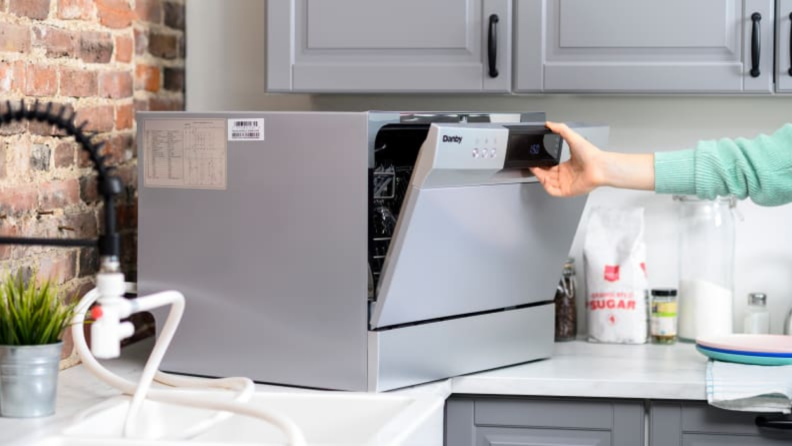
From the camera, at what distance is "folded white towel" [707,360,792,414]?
6.20 ft

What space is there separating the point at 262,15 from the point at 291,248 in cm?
89

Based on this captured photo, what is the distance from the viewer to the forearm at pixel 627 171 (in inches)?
77.3

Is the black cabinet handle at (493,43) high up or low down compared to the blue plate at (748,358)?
up

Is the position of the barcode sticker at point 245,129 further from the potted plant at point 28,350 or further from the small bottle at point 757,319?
the small bottle at point 757,319

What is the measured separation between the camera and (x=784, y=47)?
2090 millimetres

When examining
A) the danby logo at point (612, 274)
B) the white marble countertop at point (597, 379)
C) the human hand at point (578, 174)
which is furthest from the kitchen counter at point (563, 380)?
the human hand at point (578, 174)

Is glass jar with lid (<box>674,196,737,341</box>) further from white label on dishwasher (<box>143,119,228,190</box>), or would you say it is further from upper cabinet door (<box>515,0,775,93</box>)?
white label on dishwasher (<box>143,119,228,190</box>)

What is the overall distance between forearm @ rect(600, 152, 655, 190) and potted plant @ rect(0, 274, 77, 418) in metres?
0.95

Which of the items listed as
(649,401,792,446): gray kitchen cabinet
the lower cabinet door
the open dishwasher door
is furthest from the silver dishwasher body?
(649,401,792,446): gray kitchen cabinet

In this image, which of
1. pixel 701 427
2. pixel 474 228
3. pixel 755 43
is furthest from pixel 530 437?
pixel 755 43

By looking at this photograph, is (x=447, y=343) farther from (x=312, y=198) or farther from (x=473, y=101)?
(x=473, y=101)

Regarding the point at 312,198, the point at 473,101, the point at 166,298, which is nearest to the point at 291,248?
the point at 312,198

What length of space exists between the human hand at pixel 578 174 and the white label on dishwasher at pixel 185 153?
0.54 meters

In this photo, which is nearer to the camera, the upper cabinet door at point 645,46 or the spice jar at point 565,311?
the upper cabinet door at point 645,46
